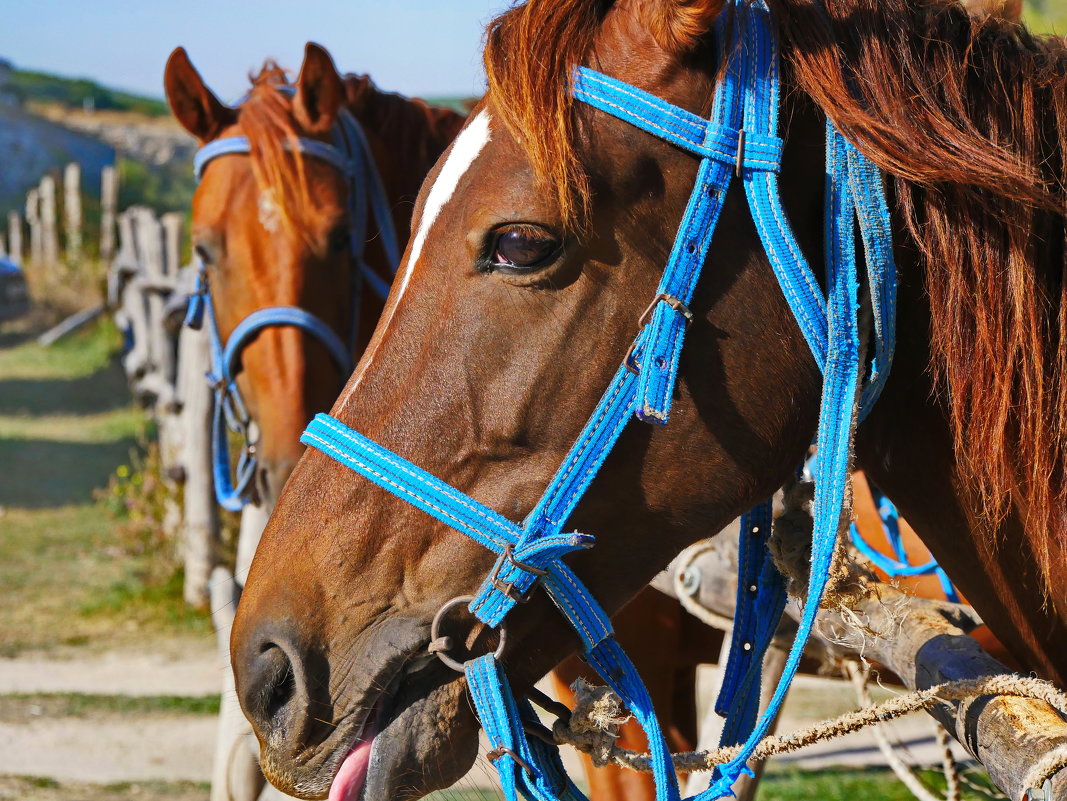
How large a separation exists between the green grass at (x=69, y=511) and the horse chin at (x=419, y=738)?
569 cm

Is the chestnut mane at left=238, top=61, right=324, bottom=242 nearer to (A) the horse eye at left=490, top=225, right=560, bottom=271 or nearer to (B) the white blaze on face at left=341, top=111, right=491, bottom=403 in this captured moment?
(B) the white blaze on face at left=341, top=111, right=491, bottom=403

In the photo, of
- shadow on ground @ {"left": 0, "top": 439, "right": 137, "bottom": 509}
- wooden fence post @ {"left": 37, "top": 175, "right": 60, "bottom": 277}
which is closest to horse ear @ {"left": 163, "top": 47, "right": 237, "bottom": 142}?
shadow on ground @ {"left": 0, "top": 439, "right": 137, "bottom": 509}

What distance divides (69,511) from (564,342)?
928 centimetres

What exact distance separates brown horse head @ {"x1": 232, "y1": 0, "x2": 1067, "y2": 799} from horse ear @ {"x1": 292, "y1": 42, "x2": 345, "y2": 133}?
191 cm

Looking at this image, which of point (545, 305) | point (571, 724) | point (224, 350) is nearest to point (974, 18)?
point (545, 305)

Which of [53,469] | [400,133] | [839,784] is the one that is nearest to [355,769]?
[400,133]

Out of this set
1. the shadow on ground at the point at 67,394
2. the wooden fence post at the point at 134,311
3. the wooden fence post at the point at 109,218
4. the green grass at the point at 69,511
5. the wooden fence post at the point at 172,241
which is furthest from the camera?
the wooden fence post at the point at 109,218

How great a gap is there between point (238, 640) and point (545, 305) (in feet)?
1.95

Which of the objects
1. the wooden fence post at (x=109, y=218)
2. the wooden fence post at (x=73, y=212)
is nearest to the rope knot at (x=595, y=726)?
the wooden fence post at (x=109, y=218)

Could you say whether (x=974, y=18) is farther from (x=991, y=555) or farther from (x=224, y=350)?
(x=224, y=350)

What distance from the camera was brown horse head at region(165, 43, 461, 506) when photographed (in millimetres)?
2959

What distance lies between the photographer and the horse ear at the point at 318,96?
3.11m

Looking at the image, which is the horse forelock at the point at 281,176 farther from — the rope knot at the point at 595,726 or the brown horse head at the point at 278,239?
the rope knot at the point at 595,726

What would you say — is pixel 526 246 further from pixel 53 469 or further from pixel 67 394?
pixel 67 394
